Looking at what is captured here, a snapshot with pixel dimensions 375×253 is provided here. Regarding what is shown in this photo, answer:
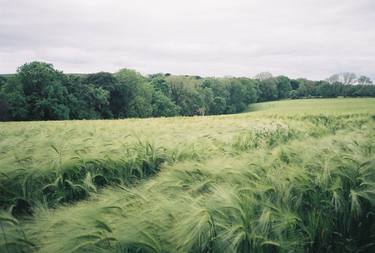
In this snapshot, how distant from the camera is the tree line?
4800cm

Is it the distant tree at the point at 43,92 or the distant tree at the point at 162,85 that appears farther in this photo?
the distant tree at the point at 162,85

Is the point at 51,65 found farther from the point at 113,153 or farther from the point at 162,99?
the point at 113,153

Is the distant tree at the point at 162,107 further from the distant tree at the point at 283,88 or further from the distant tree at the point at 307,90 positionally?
the distant tree at the point at 283,88

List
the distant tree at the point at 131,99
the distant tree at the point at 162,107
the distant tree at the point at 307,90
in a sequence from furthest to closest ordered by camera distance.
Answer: the distant tree at the point at 307,90, the distant tree at the point at 162,107, the distant tree at the point at 131,99

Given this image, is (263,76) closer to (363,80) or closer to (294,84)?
(294,84)

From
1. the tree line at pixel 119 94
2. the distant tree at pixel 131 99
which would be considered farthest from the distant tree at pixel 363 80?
the distant tree at pixel 131 99

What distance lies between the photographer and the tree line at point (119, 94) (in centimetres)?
4800

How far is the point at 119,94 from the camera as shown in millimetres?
60531

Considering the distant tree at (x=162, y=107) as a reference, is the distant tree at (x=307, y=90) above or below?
above

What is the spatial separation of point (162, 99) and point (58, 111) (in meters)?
25.2

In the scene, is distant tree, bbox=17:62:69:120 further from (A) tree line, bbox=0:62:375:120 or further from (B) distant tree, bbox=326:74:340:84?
(B) distant tree, bbox=326:74:340:84

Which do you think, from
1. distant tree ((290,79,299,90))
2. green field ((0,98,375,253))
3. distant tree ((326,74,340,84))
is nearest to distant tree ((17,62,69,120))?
green field ((0,98,375,253))

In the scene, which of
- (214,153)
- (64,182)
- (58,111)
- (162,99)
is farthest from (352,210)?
(162,99)

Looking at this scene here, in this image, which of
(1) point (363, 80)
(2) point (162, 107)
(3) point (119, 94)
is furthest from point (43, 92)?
(1) point (363, 80)
